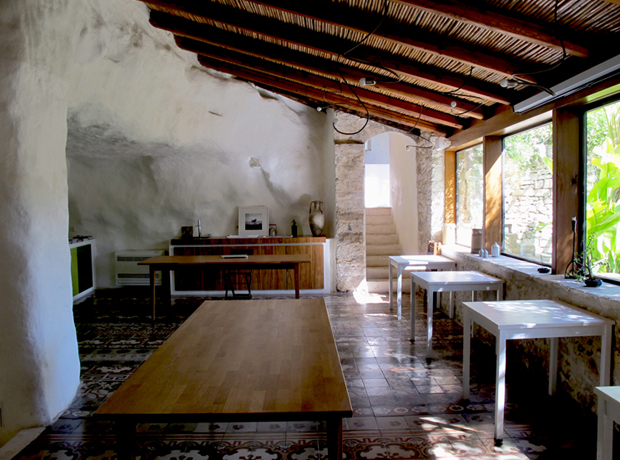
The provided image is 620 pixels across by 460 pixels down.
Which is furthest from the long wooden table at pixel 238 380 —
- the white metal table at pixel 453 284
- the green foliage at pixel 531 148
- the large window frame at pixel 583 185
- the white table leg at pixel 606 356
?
the green foliage at pixel 531 148

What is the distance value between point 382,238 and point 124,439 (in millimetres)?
7486

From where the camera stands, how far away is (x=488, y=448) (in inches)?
101

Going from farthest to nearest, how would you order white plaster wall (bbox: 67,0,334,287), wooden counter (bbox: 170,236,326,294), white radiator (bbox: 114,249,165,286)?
white radiator (bbox: 114,249,165,286) < wooden counter (bbox: 170,236,326,294) < white plaster wall (bbox: 67,0,334,287)

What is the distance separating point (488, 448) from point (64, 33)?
436cm

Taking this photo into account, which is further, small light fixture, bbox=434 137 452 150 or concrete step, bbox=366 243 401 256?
concrete step, bbox=366 243 401 256

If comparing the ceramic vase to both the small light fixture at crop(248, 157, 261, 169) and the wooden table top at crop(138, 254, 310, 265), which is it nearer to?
the small light fixture at crop(248, 157, 261, 169)

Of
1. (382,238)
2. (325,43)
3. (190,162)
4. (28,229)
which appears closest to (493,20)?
(325,43)

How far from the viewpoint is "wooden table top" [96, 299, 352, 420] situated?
1.59 meters

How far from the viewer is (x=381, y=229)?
8961 millimetres

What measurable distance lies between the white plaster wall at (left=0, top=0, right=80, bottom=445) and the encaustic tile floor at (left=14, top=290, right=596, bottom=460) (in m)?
0.32

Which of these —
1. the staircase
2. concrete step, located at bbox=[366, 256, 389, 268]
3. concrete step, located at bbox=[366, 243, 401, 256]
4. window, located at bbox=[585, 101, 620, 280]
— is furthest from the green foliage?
concrete step, located at bbox=[366, 243, 401, 256]

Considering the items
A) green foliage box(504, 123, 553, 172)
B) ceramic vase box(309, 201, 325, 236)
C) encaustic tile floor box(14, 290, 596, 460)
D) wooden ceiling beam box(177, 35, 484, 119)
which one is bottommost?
encaustic tile floor box(14, 290, 596, 460)

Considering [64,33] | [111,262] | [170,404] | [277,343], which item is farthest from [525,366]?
[111,262]

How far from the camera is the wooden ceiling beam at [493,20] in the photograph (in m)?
2.71
